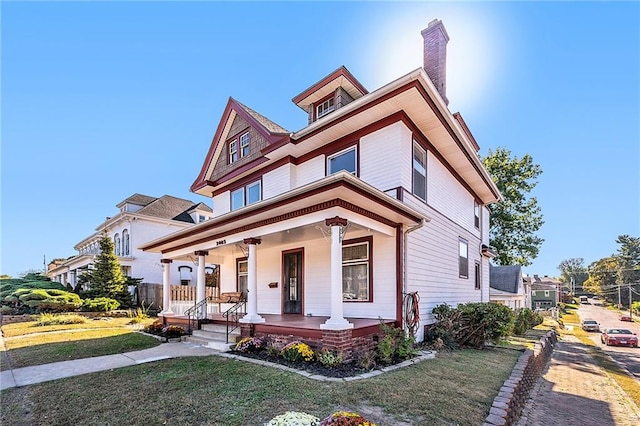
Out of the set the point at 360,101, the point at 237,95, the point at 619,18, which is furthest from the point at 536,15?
the point at 237,95

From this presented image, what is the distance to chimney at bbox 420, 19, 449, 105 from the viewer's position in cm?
1188

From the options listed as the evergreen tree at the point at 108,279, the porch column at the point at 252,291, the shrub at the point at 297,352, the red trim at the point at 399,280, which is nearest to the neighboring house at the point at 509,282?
the red trim at the point at 399,280

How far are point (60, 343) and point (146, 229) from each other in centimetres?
1679

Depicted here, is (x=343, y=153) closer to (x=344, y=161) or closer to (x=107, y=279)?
(x=344, y=161)

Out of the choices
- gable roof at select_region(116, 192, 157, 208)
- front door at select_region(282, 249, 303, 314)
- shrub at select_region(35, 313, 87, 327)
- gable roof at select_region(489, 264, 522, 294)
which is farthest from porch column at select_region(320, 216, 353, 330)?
gable roof at select_region(489, 264, 522, 294)

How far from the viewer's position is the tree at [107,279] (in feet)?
63.0

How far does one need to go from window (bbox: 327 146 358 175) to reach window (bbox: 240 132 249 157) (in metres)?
4.24

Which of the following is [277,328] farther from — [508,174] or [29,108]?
[508,174]

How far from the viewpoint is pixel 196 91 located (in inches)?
551

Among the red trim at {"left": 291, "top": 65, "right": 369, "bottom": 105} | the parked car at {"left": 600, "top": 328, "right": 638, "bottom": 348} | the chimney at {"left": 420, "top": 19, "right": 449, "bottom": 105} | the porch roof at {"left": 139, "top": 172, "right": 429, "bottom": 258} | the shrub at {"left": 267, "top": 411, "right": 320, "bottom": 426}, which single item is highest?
the chimney at {"left": 420, "top": 19, "right": 449, "bottom": 105}

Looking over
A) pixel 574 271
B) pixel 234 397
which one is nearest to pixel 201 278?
pixel 234 397

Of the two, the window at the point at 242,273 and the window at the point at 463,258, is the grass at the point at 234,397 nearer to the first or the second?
the window at the point at 242,273

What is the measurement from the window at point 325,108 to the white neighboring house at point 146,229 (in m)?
16.5

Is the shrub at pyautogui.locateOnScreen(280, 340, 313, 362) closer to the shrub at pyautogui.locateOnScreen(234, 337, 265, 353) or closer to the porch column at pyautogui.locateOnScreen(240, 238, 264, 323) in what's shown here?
the shrub at pyautogui.locateOnScreen(234, 337, 265, 353)
